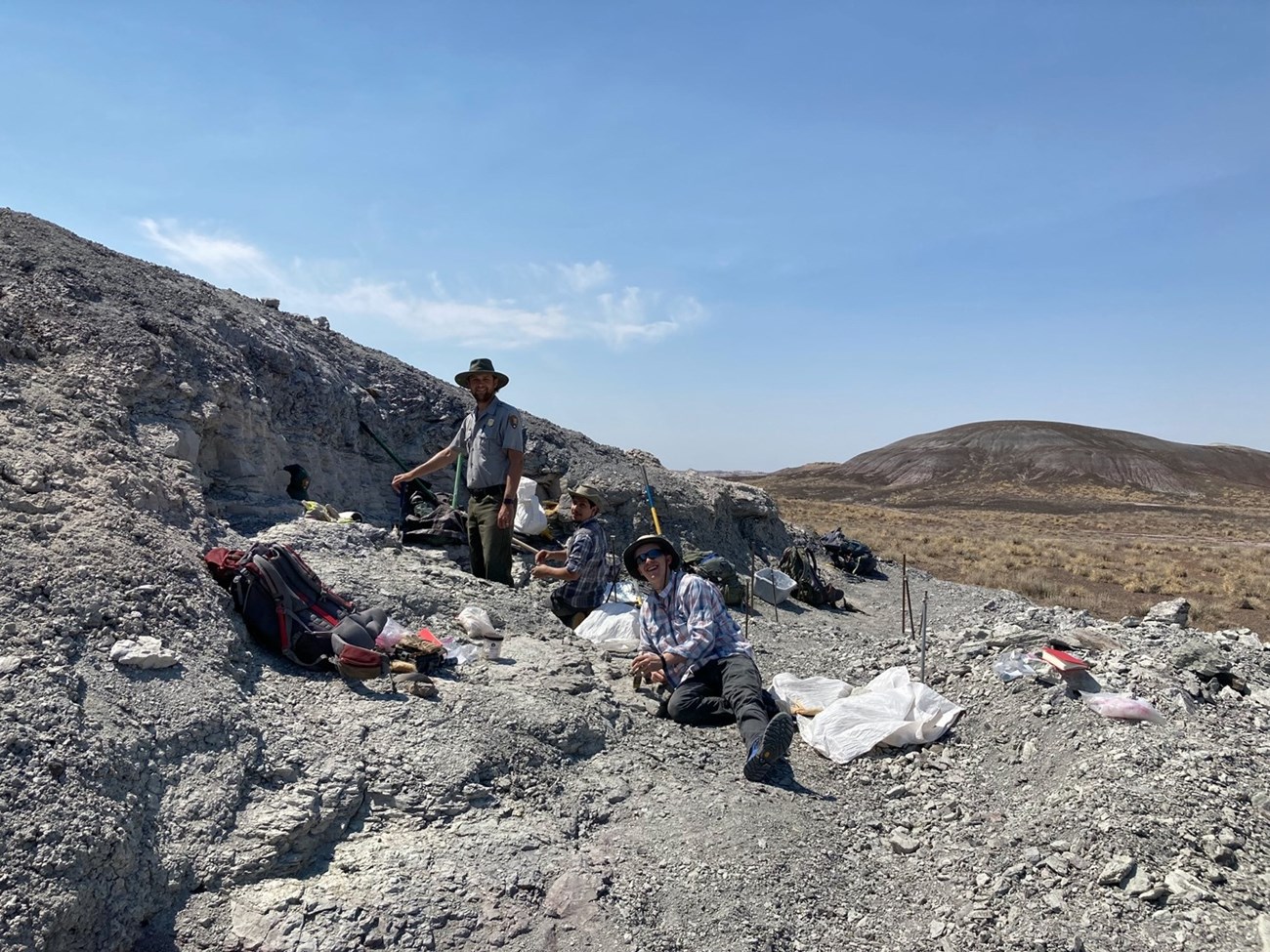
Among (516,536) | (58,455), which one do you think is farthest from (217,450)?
(516,536)

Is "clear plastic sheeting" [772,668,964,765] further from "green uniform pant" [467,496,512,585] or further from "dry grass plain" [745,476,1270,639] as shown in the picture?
"dry grass plain" [745,476,1270,639]

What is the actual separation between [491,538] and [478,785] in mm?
3404

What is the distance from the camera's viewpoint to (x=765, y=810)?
4.26 m

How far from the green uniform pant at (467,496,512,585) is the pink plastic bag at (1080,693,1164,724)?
184 inches

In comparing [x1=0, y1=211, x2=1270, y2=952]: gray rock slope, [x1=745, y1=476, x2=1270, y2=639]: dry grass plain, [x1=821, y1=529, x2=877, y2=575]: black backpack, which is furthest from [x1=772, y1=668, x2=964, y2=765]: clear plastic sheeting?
[x1=745, y1=476, x2=1270, y2=639]: dry grass plain

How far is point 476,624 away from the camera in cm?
604

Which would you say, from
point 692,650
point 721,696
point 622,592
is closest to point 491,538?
point 622,592

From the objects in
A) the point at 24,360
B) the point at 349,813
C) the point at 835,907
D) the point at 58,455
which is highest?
the point at 24,360

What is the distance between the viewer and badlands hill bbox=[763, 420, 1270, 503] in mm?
68625

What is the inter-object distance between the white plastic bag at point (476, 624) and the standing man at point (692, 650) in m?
1.17

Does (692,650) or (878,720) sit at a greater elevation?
(692,650)

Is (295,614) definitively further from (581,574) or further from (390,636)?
(581,574)

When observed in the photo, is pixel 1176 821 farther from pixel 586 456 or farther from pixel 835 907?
pixel 586 456

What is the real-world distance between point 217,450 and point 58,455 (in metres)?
2.60
